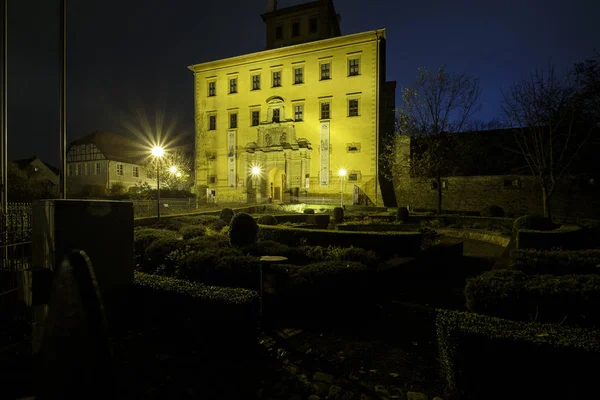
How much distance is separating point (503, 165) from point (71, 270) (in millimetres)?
33367

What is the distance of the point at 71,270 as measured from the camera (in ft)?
5.18

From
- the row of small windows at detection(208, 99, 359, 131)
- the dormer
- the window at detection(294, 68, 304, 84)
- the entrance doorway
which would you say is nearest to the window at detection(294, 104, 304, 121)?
the row of small windows at detection(208, 99, 359, 131)

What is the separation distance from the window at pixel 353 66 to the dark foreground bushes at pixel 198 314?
3225cm

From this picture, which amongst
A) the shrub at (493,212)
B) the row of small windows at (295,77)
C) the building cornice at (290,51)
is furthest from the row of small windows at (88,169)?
the shrub at (493,212)

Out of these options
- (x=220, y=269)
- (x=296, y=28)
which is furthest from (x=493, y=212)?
(x=296, y=28)

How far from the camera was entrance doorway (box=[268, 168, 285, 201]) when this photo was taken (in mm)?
37500

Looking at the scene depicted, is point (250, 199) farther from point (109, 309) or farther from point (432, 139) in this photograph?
point (109, 309)

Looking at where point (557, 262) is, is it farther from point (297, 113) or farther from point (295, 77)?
point (295, 77)

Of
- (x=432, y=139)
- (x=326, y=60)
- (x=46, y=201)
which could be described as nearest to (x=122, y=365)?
(x=46, y=201)

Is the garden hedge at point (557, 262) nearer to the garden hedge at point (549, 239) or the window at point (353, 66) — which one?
the garden hedge at point (549, 239)

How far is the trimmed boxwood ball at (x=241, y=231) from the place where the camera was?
9703 mm

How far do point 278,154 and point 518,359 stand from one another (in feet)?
108

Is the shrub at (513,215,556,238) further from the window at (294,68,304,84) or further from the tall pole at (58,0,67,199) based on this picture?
the window at (294,68,304,84)

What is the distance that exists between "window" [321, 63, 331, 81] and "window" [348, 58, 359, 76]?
222 cm
